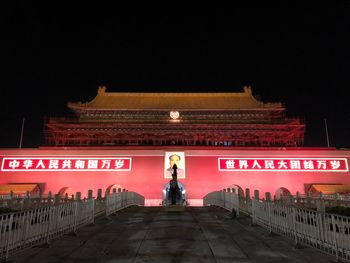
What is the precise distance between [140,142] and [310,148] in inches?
624

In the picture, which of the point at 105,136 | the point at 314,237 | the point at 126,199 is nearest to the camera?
the point at 314,237

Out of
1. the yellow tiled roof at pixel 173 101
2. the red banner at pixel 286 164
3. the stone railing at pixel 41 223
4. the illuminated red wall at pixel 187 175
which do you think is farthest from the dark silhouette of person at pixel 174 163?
the stone railing at pixel 41 223

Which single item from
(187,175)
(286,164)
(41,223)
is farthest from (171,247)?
(286,164)

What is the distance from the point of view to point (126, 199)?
58.3 ft

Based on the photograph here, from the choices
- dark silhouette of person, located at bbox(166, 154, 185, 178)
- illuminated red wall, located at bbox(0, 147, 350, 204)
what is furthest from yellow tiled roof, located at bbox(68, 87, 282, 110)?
dark silhouette of person, located at bbox(166, 154, 185, 178)

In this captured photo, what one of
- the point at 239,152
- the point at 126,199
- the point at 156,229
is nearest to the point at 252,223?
the point at 156,229

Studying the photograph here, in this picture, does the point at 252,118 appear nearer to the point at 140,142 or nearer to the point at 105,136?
the point at 140,142

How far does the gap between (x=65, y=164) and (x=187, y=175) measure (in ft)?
34.8

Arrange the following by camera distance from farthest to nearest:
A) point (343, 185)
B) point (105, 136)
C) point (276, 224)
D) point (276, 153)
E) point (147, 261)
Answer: point (105, 136) → point (276, 153) → point (343, 185) → point (276, 224) → point (147, 261)

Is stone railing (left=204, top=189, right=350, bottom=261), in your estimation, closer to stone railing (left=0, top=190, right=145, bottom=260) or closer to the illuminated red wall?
stone railing (left=0, top=190, right=145, bottom=260)

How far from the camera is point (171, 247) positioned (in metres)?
6.96

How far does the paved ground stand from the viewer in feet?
20.0

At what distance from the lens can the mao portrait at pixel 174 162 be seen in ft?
A: 83.0

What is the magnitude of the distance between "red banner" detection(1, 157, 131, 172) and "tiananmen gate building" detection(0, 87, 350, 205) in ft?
0.26
